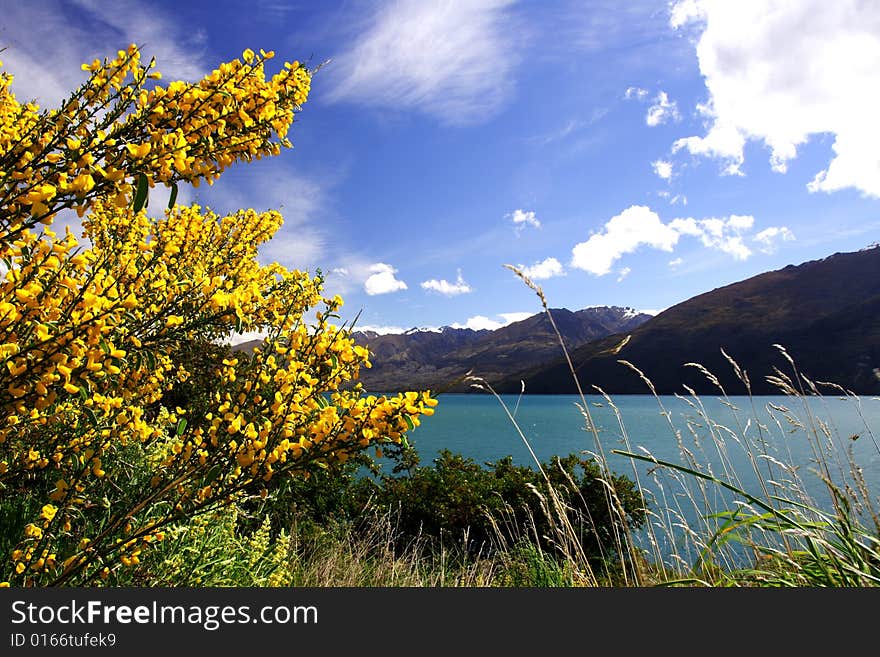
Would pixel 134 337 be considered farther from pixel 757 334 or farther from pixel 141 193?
pixel 757 334

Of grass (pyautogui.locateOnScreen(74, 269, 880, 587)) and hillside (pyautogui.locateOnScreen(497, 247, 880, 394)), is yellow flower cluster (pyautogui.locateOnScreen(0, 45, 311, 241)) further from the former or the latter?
hillside (pyautogui.locateOnScreen(497, 247, 880, 394))

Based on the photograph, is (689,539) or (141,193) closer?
(141,193)

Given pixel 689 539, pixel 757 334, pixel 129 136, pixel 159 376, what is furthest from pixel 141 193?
pixel 757 334

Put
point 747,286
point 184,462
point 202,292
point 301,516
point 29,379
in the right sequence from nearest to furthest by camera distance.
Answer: point 29,379 → point 184,462 → point 202,292 → point 301,516 → point 747,286

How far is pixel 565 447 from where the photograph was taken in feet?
87.7

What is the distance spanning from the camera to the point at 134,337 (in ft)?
7.09

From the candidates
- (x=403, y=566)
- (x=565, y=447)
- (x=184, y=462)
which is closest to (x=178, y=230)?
(x=184, y=462)

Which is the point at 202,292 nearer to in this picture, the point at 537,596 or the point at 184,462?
the point at 184,462

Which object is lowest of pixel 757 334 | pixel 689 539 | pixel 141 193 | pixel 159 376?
pixel 689 539

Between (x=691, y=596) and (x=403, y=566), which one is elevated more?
(x=691, y=596)

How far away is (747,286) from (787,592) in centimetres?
18783

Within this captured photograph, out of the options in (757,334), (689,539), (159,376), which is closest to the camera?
(159,376)

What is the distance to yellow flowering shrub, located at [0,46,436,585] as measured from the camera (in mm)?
1614

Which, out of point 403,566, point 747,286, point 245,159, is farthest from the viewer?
point 747,286
